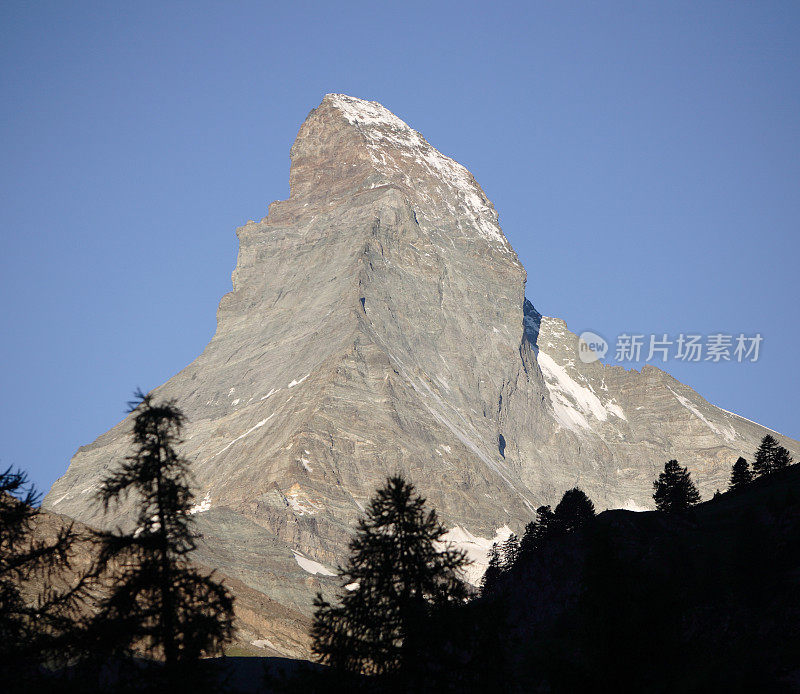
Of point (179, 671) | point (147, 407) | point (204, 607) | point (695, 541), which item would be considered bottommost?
point (179, 671)

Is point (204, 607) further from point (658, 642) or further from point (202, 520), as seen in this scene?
point (202, 520)

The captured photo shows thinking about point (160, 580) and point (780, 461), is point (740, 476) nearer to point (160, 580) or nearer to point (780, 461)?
point (780, 461)

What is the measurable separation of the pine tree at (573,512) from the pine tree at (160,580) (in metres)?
80.4

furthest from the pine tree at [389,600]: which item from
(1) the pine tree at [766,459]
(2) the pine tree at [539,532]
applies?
(1) the pine tree at [766,459]

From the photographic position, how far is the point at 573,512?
10138 cm

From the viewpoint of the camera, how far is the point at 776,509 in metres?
64.6

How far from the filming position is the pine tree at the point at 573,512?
9769 centimetres

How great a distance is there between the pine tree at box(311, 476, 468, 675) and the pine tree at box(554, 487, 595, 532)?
3046 inches

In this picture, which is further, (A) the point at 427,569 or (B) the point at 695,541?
(B) the point at 695,541

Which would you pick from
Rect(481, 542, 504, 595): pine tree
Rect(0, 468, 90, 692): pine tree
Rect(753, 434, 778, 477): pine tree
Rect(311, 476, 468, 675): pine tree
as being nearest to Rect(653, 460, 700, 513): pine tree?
Rect(753, 434, 778, 477): pine tree

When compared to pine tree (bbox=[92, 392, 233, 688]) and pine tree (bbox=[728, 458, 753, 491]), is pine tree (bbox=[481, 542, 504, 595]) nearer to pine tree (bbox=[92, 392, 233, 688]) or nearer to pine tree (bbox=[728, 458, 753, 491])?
pine tree (bbox=[728, 458, 753, 491])

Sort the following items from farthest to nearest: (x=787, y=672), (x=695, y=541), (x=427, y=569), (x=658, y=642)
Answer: (x=695, y=541)
(x=787, y=672)
(x=658, y=642)
(x=427, y=569)

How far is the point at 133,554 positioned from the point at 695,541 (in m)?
58.2

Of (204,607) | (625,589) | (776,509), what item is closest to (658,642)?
(625,589)
